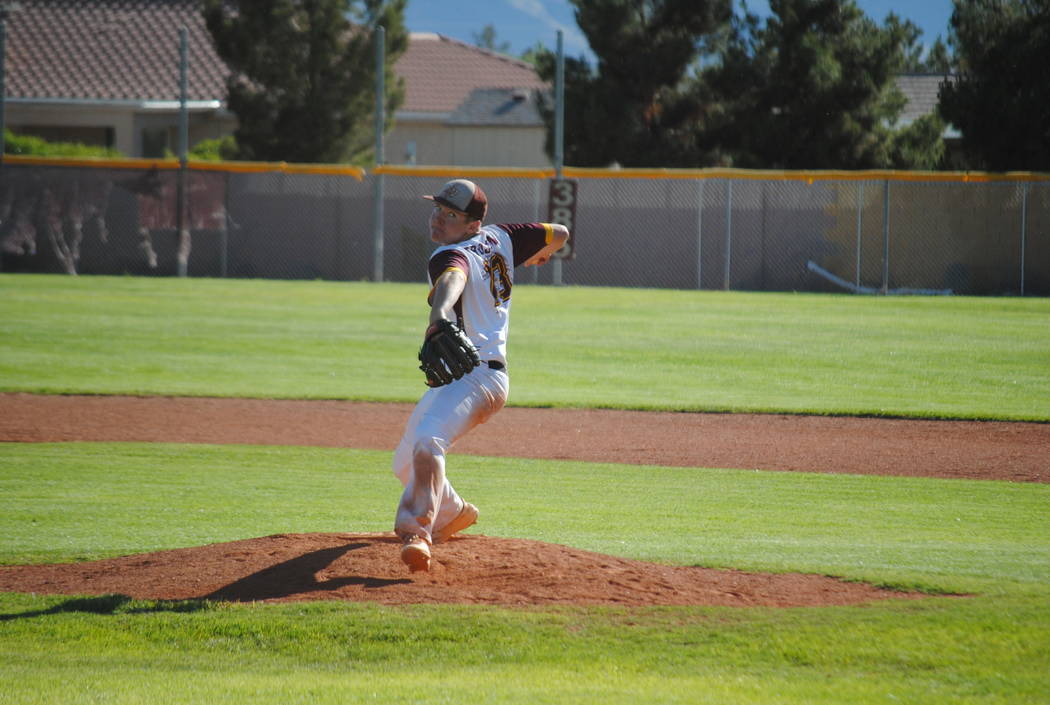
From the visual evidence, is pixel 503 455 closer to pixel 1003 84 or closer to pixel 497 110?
pixel 1003 84

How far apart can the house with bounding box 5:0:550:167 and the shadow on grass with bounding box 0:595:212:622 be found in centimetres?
3363

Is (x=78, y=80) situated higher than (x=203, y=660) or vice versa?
(x=78, y=80)

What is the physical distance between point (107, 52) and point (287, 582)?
40662 millimetres

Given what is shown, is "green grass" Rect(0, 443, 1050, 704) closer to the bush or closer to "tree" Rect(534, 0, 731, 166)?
"tree" Rect(534, 0, 731, 166)

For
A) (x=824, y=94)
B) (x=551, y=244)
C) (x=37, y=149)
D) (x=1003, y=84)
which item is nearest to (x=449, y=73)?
(x=37, y=149)

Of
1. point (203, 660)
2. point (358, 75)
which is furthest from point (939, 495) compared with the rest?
point (358, 75)

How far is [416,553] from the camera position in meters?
5.38

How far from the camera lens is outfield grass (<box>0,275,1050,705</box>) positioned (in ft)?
14.6

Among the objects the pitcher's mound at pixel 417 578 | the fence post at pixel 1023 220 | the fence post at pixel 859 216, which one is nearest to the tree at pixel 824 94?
the fence post at pixel 859 216

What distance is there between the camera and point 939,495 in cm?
875

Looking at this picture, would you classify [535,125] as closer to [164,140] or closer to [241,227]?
[164,140]

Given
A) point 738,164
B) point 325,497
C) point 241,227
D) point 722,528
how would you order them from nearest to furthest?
1. point 722,528
2. point 325,497
3. point 241,227
4. point 738,164

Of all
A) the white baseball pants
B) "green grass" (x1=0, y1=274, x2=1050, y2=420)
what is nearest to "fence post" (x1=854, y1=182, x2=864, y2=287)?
"green grass" (x1=0, y1=274, x2=1050, y2=420)

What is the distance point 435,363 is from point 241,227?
2343 centimetres
